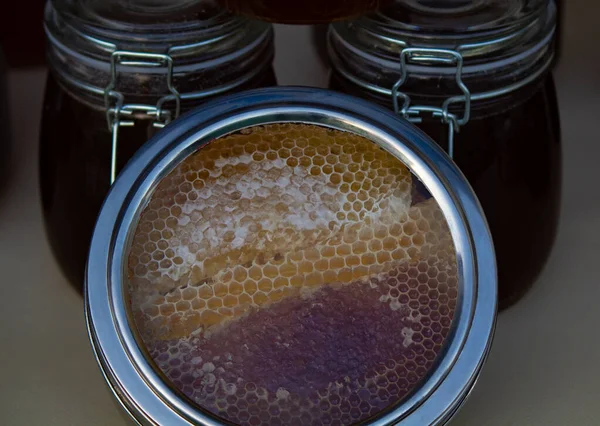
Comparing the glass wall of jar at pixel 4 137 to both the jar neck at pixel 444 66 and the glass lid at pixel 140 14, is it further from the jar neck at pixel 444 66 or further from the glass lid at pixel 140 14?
the jar neck at pixel 444 66

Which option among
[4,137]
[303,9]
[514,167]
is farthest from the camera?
[4,137]

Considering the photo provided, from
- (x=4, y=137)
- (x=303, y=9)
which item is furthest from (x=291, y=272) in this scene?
(x=4, y=137)

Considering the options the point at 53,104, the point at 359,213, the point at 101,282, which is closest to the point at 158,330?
the point at 101,282

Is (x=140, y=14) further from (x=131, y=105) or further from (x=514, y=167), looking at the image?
(x=514, y=167)

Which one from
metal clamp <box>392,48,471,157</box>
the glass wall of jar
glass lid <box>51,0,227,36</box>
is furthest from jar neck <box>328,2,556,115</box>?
the glass wall of jar

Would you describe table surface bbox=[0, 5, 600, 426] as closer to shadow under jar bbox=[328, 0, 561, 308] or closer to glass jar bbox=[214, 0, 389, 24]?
shadow under jar bbox=[328, 0, 561, 308]

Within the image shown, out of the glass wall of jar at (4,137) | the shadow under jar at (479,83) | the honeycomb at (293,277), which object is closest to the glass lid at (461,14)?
the shadow under jar at (479,83)

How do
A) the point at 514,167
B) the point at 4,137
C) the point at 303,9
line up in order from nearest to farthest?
the point at 303,9, the point at 514,167, the point at 4,137
